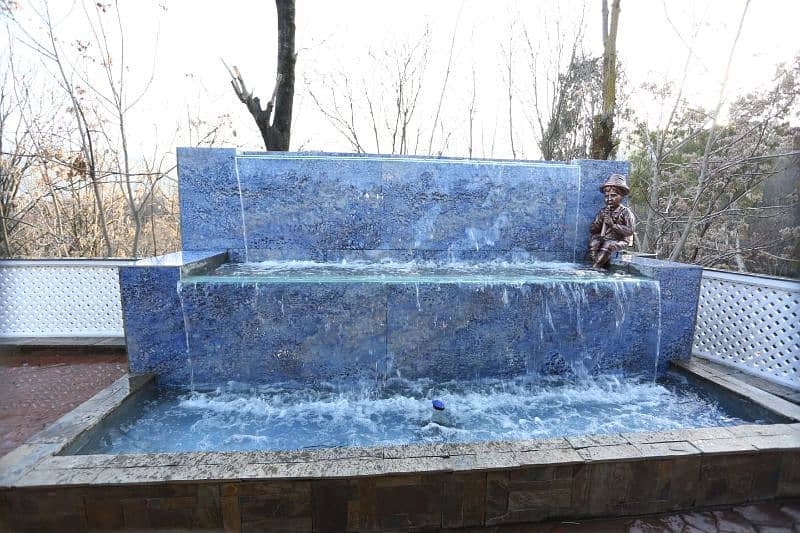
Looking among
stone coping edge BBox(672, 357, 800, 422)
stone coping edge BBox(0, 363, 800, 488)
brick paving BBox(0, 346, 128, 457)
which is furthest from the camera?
brick paving BBox(0, 346, 128, 457)

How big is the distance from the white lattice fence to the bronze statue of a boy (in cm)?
83

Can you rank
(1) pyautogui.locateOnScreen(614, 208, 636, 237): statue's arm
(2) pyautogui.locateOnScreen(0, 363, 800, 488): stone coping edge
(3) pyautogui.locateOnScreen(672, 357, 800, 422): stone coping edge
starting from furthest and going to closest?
(1) pyautogui.locateOnScreen(614, 208, 636, 237): statue's arm < (3) pyautogui.locateOnScreen(672, 357, 800, 422): stone coping edge < (2) pyautogui.locateOnScreen(0, 363, 800, 488): stone coping edge

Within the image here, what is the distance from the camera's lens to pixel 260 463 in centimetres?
180

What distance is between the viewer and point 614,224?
4086 millimetres

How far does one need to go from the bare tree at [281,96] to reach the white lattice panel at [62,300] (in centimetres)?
346

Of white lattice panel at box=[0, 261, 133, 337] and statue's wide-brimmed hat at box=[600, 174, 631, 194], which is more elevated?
statue's wide-brimmed hat at box=[600, 174, 631, 194]

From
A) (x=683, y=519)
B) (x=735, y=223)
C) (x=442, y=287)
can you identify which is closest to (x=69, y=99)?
(x=442, y=287)

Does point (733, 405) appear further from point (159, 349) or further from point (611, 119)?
point (611, 119)

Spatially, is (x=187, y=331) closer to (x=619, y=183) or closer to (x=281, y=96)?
(x=619, y=183)

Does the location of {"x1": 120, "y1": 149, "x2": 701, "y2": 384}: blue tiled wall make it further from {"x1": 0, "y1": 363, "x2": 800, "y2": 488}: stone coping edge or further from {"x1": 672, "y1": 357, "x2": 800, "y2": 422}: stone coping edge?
{"x1": 0, "y1": 363, "x2": 800, "y2": 488}: stone coping edge

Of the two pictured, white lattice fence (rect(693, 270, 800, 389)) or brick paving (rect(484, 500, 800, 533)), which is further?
white lattice fence (rect(693, 270, 800, 389))

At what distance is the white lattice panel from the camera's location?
14.1ft

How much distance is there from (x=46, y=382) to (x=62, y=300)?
4.56ft

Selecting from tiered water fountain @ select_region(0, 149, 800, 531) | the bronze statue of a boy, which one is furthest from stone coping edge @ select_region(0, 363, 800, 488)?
the bronze statue of a boy
